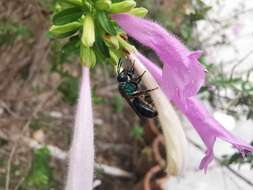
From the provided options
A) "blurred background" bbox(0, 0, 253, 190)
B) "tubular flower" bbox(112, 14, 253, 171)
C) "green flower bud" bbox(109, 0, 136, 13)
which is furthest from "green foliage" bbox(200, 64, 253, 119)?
"green flower bud" bbox(109, 0, 136, 13)

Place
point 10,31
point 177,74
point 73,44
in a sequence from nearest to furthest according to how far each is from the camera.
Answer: point 177,74 → point 73,44 → point 10,31

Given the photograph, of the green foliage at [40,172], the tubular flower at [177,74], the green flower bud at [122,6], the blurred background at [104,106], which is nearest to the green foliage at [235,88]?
the blurred background at [104,106]

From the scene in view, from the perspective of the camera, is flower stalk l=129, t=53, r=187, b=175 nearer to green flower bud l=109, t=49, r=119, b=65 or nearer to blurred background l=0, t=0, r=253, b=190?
green flower bud l=109, t=49, r=119, b=65

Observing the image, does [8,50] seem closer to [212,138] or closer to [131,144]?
[131,144]

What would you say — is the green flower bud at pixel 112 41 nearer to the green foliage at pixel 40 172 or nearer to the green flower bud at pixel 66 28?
the green flower bud at pixel 66 28

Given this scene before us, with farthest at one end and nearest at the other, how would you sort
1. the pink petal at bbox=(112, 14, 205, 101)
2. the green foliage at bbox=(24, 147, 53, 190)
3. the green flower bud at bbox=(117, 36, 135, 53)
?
the green foliage at bbox=(24, 147, 53, 190) → the green flower bud at bbox=(117, 36, 135, 53) → the pink petal at bbox=(112, 14, 205, 101)

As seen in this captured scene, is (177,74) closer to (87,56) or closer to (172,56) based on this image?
(172,56)

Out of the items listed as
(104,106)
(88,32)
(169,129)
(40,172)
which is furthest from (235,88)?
(104,106)
